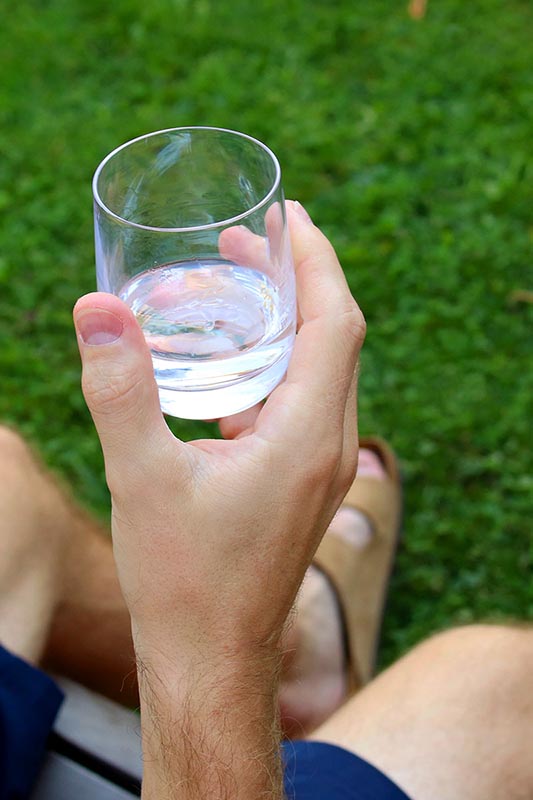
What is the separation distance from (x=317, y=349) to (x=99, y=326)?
0.34 m

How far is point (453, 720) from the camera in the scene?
1760 mm

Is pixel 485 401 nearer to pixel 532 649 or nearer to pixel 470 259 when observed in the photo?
pixel 470 259

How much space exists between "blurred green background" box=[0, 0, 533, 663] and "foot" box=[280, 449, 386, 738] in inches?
10.8

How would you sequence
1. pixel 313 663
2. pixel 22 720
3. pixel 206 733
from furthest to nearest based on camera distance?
pixel 313 663, pixel 22 720, pixel 206 733

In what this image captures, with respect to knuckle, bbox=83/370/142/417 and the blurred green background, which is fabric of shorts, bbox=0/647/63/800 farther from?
the blurred green background

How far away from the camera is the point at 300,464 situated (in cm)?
131

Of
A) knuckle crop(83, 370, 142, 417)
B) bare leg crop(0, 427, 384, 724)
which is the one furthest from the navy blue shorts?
knuckle crop(83, 370, 142, 417)

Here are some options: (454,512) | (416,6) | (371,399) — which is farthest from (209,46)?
(454,512)

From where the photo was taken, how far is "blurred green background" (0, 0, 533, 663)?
290 cm

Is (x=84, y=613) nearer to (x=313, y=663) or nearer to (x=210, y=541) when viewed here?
(x=313, y=663)

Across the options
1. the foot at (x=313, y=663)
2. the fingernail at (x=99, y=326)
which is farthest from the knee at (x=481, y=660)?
the fingernail at (x=99, y=326)

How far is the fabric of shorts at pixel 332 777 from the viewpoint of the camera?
5.22ft

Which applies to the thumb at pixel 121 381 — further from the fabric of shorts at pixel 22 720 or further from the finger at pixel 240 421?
the fabric of shorts at pixel 22 720

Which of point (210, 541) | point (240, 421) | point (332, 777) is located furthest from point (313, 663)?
point (210, 541)
